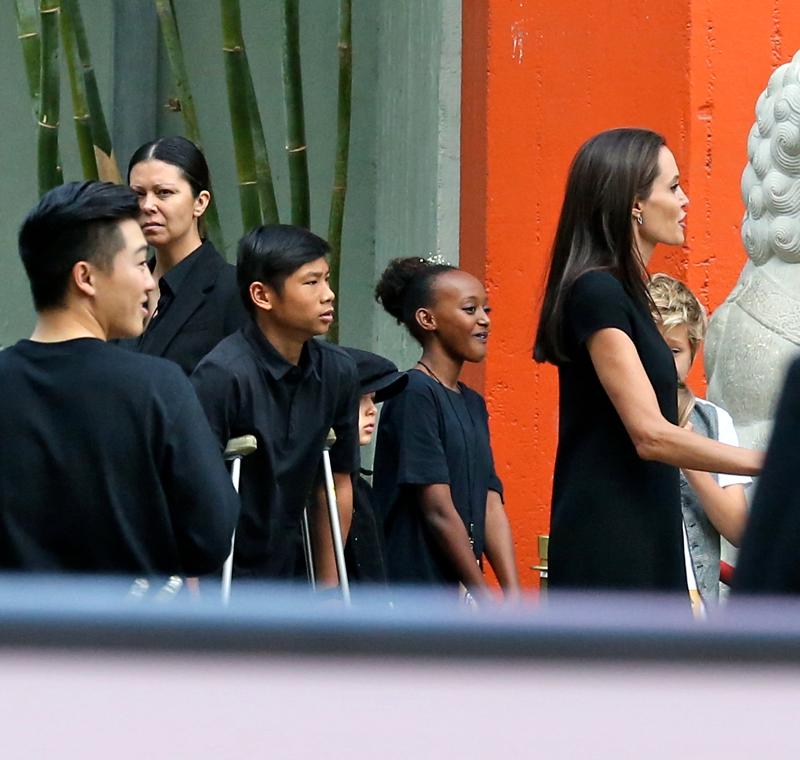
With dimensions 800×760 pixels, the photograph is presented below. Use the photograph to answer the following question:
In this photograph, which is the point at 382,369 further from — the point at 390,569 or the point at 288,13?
the point at 288,13

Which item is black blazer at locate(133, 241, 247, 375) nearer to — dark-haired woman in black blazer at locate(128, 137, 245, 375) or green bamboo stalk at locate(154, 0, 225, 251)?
dark-haired woman in black blazer at locate(128, 137, 245, 375)

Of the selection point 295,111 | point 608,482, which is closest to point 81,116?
point 295,111

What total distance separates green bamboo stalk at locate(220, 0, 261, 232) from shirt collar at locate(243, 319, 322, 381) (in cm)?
132

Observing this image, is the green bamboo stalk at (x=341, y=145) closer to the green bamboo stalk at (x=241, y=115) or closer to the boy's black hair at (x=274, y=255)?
the green bamboo stalk at (x=241, y=115)

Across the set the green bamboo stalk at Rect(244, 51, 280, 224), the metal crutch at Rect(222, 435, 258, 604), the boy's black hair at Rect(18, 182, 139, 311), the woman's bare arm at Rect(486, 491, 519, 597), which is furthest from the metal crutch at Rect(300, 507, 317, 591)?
the green bamboo stalk at Rect(244, 51, 280, 224)

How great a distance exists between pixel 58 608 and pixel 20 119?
5466 millimetres

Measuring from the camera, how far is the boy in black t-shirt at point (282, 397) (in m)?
3.28

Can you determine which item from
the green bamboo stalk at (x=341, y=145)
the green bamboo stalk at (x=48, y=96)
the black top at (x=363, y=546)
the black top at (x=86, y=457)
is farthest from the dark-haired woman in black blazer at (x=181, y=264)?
the green bamboo stalk at (x=341, y=145)

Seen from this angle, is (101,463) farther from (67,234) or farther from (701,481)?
(701,481)

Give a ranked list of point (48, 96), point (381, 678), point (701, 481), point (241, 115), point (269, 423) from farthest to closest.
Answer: point (241, 115), point (48, 96), point (701, 481), point (269, 423), point (381, 678)

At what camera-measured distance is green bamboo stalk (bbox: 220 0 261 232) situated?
185 inches

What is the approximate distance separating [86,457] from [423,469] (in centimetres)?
159

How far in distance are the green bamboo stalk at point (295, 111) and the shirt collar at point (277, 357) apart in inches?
58.1

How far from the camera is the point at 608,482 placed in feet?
8.91
